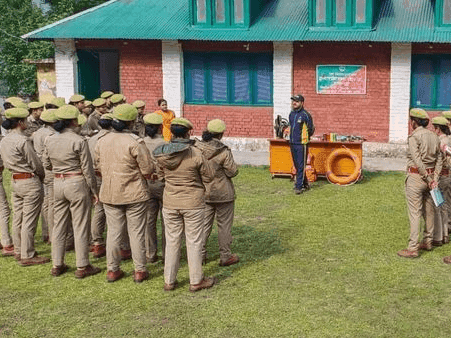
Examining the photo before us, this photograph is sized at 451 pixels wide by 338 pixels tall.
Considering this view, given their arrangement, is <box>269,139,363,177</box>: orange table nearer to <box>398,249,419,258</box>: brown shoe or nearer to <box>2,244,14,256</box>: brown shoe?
<box>398,249,419,258</box>: brown shoe

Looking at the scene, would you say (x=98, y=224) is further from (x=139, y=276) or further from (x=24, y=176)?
(x=139, y=276)

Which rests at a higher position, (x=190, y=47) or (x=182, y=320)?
(x=190, y=47)

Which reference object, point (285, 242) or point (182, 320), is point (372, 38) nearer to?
point (285, 242)

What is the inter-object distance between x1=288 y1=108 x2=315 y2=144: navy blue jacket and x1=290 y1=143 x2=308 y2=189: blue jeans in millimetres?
139

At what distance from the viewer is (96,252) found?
10.3 m

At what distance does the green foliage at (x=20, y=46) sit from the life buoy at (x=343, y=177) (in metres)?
15.7

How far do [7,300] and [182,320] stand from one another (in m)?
2.45

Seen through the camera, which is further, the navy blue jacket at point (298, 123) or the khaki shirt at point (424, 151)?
the navy blue jacket at point (298, 123)

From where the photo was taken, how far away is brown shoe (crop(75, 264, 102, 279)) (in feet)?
30.2

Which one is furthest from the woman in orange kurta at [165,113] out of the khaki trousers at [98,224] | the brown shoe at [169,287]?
the brown shoe at [169,287]

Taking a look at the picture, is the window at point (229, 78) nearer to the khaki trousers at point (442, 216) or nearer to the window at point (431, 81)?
the window at point (431, 81)

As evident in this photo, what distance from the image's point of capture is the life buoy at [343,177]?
49.5 ft

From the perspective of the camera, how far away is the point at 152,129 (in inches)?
371

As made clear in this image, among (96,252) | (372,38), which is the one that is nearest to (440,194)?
(96,252)
